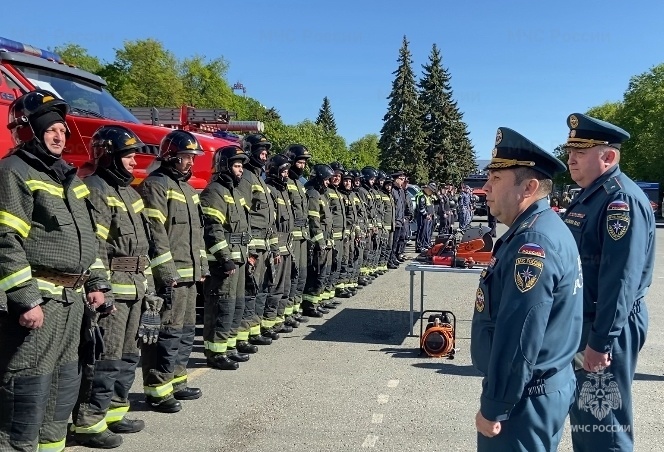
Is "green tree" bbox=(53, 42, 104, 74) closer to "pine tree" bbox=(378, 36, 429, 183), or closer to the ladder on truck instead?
"pine tree" bbox=(378, 36, 429, 183)

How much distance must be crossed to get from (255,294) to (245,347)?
0.65m

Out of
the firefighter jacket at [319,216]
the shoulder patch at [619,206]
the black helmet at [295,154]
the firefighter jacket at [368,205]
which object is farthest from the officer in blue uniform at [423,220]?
the shoulder patch at [619,206]

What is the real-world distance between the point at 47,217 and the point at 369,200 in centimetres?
991

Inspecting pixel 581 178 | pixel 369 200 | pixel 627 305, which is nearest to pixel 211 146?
pixel 369 200

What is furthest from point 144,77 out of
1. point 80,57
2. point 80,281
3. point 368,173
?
point 80,281

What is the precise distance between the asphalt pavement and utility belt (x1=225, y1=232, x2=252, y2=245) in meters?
1.36

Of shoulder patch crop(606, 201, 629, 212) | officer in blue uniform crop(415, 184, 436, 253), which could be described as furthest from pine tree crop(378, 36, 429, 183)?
shoulder patch crop(606, 201, 629, 212)

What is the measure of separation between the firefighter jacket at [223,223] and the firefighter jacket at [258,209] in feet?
1.24

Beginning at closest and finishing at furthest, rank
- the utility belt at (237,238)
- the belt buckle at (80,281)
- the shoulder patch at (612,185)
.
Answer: the shoulder patch at (612,185), the belt buckle at (80,281), the utility belt at (237,238)

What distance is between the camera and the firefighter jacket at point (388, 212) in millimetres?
13992

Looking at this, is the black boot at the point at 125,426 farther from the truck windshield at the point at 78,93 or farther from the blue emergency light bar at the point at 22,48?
the blue emergency light bar at the point at 22,48

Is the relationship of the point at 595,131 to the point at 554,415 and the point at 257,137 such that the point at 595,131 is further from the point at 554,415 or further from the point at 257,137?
the point at 257,137

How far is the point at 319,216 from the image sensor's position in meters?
9.57

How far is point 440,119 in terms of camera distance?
196 ft
